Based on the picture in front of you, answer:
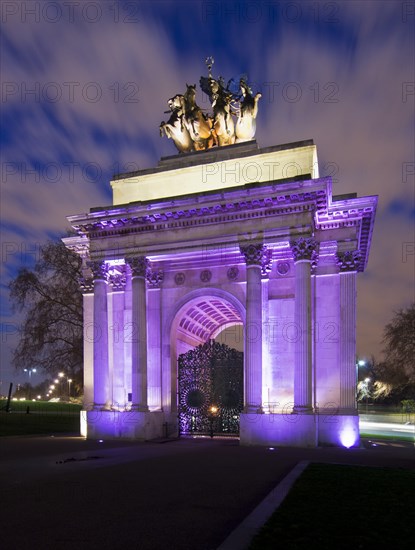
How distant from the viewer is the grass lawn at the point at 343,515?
7.64m

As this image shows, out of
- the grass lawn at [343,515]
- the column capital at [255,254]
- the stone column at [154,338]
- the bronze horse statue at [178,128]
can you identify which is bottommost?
the grass lawn at [343,515]

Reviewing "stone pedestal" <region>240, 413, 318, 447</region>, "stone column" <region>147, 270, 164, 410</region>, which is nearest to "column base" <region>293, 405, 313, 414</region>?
"stone pedestal" <region>240, 413, 318, 447</region>

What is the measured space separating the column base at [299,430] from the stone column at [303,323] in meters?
0.67

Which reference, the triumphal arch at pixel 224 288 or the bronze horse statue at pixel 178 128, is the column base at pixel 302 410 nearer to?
the triumphal arch at pixel 224 288

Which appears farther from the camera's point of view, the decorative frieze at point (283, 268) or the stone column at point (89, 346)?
the stone column at point (89, 346)

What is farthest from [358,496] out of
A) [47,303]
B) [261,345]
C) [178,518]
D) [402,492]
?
[47,303]

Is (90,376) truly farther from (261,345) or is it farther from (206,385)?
(261,345)

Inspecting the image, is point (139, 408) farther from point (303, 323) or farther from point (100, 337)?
point (303, 323)

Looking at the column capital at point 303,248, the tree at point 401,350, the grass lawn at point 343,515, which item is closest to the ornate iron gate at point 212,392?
the column capital at point 303,248

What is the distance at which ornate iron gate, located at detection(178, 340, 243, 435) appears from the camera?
28.6 metres

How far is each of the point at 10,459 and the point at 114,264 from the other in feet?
41.3

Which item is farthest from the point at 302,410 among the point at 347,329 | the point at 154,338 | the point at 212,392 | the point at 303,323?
the point at 154,338

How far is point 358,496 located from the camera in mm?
10922

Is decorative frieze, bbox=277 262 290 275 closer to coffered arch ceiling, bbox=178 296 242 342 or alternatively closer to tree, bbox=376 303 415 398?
coffered arch ceiling, bbox=178 296 242 342
